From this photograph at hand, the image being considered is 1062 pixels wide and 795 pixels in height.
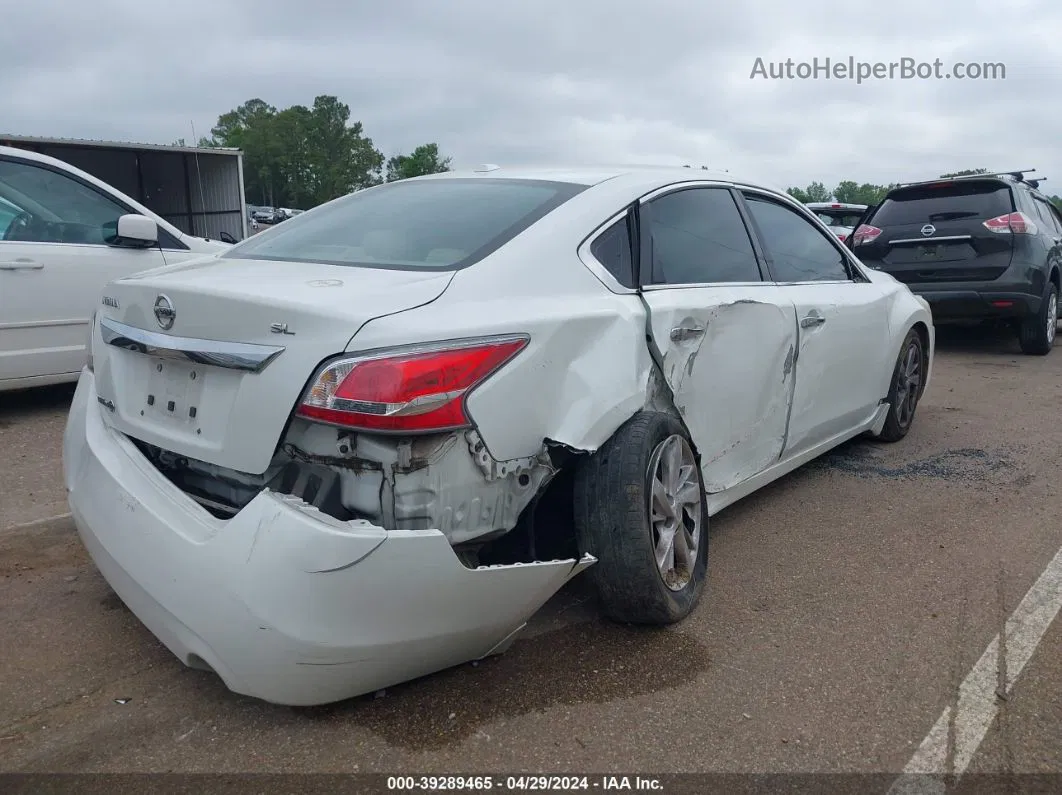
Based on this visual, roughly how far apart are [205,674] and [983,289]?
7915 millimetres

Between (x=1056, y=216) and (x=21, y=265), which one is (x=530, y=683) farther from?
(x=1056, y=216)

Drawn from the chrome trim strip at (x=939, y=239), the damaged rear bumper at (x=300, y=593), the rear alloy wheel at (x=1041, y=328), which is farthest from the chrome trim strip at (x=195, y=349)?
the rear alloy wheel at (x=1041, y=328)

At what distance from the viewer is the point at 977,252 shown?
8.61 meters

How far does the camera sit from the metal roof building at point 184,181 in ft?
46.8

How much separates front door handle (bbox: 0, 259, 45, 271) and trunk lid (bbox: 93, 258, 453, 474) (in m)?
3.17

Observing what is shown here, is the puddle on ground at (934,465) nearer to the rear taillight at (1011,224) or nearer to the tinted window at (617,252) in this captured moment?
the tinted window at (617,252)

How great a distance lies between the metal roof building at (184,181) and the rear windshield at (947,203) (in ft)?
30.2

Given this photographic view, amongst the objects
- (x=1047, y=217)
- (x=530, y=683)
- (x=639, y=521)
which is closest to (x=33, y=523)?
(x=530, y=683)

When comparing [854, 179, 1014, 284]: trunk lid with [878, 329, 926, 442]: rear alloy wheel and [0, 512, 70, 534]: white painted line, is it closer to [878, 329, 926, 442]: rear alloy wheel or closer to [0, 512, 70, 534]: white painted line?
[878, 329, 926, 442]: rear alloy wheel

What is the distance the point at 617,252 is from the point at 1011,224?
6836 millimetres

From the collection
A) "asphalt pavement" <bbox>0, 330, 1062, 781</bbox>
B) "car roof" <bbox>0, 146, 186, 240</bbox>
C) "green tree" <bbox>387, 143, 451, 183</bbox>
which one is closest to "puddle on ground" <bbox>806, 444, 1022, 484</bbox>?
"asphalt pavement" <bbox>0, 330, 1062, 781</bbox>

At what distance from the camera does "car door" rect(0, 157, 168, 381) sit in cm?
557

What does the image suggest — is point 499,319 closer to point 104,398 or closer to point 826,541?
point 104,398

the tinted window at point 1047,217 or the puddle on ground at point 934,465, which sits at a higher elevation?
the tinted window at point 1047,217
